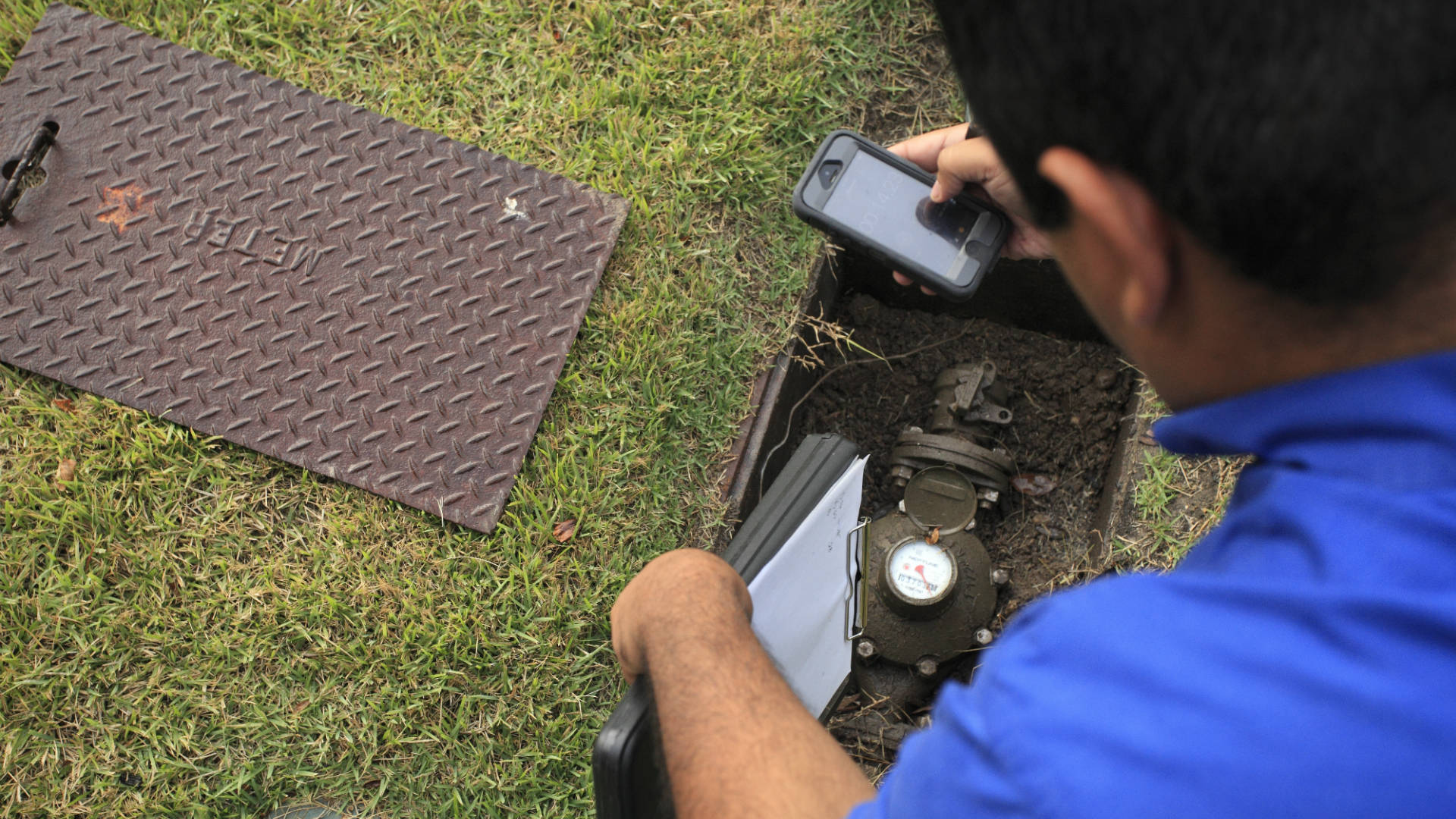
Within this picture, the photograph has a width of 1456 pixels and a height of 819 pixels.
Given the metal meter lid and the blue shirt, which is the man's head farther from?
the metal meter lid

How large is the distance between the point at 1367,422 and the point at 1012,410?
152 centimetres

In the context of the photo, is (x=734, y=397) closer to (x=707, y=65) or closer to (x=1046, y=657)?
(x=707, y=65)

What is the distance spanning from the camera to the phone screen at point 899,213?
1767mm

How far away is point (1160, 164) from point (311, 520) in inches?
73.3

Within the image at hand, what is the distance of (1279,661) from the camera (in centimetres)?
71

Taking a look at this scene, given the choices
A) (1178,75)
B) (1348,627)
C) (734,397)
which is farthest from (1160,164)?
(734,397)

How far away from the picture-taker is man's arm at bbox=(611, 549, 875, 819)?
3.85 feet

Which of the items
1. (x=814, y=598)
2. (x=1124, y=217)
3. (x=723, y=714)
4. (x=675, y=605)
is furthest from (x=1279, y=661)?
(x=814, y=598)

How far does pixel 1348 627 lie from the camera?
694 mm

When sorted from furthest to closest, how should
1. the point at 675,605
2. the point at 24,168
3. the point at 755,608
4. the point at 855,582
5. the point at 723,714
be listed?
the point at 24,168 → the point at 855,582 → the point at 755,608 → the point at 675,605 → the point at 723,714

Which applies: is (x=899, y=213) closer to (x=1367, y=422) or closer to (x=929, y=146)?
(x=929, y=146)

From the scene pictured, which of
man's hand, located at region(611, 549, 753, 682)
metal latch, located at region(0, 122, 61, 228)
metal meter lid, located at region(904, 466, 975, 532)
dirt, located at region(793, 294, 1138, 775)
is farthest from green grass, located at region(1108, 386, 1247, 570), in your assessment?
metal latch, located at region(0, 122, 61, 228)

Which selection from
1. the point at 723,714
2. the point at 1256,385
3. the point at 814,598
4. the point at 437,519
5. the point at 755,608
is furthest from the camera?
the point at 437,519

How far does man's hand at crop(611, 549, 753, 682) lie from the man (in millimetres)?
538
